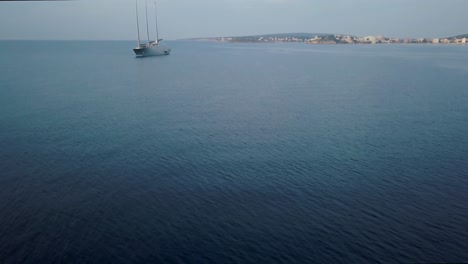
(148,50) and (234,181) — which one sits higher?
(148,50)

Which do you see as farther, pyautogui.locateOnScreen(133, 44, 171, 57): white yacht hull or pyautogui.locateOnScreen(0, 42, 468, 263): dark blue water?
pyautogui.locateOnScreen(133, 44, 171, 57): white yacht hull

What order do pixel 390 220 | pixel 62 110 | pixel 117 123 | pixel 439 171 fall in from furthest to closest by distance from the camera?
pixel 62 110 < pixel 117 123 < pixel 439 171 < pixel 390 220

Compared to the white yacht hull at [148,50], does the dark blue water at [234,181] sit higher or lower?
lower

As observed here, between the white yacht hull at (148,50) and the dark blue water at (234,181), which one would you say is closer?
the dark blue water at (234,181)

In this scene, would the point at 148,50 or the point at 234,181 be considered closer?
the point at 234,181

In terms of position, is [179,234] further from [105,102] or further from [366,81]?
[366,81]

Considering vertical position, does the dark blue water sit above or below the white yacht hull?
below

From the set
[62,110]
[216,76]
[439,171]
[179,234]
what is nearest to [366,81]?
[216,76]

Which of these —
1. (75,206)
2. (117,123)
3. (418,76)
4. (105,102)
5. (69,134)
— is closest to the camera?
(75,206)
